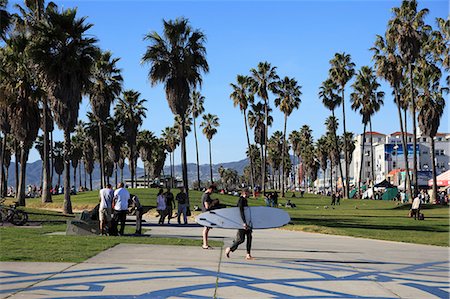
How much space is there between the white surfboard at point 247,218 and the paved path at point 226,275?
72 cm

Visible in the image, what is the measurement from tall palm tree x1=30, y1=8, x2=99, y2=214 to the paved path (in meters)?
Result: 17.6

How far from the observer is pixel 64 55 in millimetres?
29469

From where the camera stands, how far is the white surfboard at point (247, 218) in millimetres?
13383

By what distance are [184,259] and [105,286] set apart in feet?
11.8

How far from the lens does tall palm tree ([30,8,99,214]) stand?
29.2 metres

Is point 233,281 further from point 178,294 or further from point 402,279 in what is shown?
point 402,279

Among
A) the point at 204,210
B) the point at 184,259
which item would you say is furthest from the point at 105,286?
the point at 204,210

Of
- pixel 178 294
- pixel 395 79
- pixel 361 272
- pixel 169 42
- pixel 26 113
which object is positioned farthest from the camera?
pixel 395 79

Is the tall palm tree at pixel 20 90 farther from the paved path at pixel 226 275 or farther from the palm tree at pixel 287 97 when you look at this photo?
the palm tree at pixel 287 97

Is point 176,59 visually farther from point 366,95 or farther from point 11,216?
point 366,95

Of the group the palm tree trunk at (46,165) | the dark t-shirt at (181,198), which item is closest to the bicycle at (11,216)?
the dark t-shirt at (181,198)

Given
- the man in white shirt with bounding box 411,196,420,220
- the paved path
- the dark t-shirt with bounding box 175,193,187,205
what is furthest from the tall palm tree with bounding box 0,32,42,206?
the paved path

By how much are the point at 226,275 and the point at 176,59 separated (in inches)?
981

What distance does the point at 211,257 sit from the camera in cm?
1258
